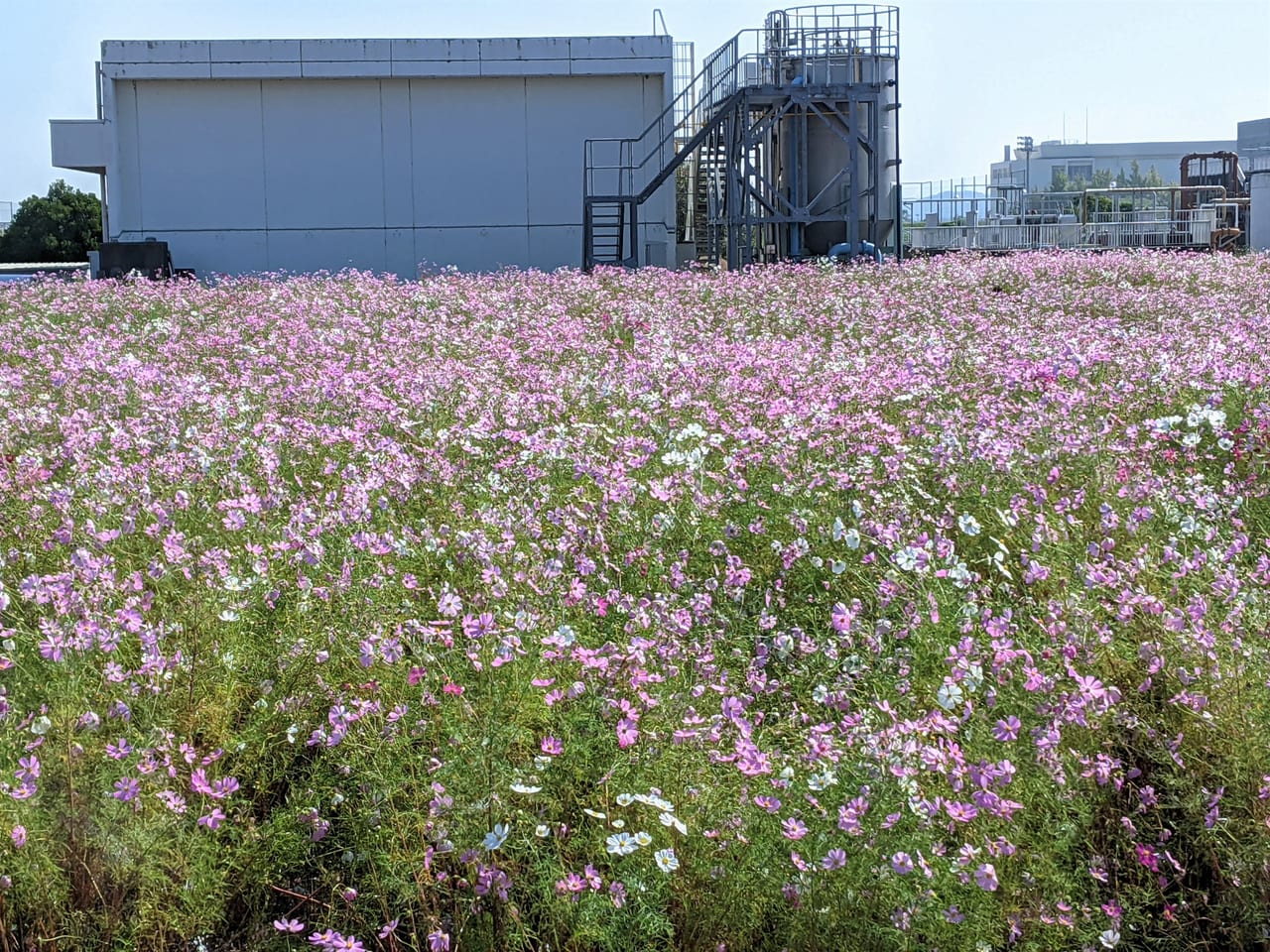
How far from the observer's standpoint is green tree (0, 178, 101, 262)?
192 feet

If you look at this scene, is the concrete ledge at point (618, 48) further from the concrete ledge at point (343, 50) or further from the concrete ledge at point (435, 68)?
the concrete ledge at point (343, 50)

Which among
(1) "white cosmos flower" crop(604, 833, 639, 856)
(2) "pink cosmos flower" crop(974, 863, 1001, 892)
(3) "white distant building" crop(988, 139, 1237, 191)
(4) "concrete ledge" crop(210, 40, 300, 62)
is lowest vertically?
(2) "pink cosmos flower" crop(974, 863, 1001, 892)

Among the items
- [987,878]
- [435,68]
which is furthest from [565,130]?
[987,878]

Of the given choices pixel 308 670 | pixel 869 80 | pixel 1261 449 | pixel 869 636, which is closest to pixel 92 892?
pixel 308 670

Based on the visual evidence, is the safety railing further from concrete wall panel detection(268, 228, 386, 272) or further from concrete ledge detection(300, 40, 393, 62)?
concrete ledge detection(300, 40, 393, 62)

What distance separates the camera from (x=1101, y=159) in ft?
511

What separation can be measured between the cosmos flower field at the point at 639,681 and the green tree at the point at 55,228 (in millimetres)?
57088

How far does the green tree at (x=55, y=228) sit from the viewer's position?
58.4 meters

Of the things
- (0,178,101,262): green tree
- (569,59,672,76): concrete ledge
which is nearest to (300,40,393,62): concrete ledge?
(569,59,672,76): concrete ledge

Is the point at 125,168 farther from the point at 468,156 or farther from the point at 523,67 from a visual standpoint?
the point at 523,67

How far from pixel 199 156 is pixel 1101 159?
480ft

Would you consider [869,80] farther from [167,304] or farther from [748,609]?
[748,609]

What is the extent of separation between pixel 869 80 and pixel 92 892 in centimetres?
2238

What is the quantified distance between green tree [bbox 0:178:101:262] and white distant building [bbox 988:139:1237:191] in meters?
95.4
